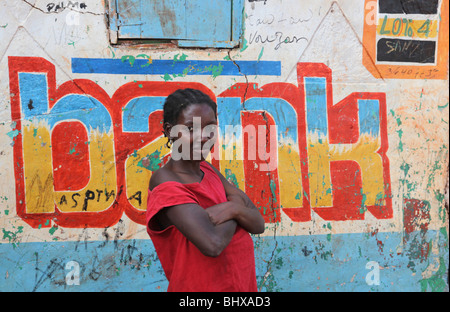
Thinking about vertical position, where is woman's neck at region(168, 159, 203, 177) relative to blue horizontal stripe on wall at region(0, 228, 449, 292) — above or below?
above

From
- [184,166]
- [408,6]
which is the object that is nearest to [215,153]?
[184,166]

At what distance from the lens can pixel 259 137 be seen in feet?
11.2

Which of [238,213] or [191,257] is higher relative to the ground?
[238,213]

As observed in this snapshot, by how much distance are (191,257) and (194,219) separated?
0.18 m

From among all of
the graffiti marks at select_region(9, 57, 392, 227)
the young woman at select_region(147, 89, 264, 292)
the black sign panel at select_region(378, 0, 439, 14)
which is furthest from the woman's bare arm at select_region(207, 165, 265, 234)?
the black sign panel at select_region(378, 0, 439, 14)

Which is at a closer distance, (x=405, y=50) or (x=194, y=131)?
(x=194, y=131)

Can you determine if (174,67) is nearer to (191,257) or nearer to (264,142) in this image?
(264,142)

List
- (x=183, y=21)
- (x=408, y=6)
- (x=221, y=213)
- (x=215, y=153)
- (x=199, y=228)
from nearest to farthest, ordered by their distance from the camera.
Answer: (x=199, y=228) < (x=221, y=213) < (x=183, y=21) < (x=215, y=153) < (x=408, y=6)

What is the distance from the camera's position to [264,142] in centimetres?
343

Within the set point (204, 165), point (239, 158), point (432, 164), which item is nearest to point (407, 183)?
point (432, 164)

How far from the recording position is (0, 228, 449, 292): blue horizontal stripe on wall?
3158 millimetres

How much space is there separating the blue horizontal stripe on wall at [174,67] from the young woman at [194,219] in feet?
4.98

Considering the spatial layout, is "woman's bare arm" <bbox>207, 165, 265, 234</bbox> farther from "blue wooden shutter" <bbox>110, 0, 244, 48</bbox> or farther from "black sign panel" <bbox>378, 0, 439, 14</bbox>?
"black sign panel" <bbox>378, 0, 439, 14</bbox>

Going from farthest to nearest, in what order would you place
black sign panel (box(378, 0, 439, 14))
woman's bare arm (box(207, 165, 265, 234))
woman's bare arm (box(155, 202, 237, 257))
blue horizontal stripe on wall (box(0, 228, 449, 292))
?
black sign panel (box(378, 0, 439, 14)), blue horizontal stripe on wall (box(0, 228, 449, 292)), woman's bare arm (box(207, 165, 265, 234)), woman's bare arm (box(155, 202, 237, 257))
